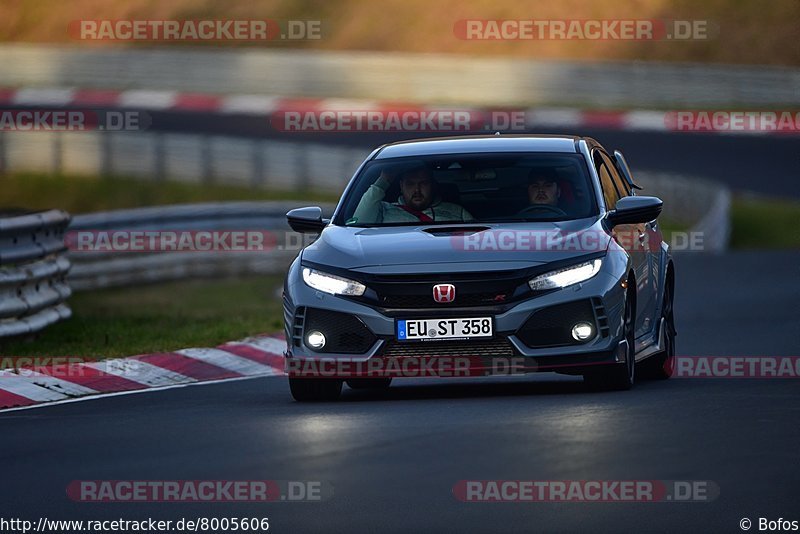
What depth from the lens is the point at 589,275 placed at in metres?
10.5

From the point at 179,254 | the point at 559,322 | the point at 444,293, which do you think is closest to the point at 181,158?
the point at 179,254

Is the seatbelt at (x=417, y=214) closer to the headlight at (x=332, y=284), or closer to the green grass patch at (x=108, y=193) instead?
the headlight at (x=332, y=284)

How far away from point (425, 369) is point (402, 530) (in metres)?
3.56

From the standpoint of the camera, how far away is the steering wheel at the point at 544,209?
444 inches

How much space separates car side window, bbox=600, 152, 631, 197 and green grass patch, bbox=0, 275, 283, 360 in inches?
136

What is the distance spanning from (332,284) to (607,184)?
2281 mm

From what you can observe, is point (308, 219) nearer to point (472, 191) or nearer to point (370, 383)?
point (472, 191)

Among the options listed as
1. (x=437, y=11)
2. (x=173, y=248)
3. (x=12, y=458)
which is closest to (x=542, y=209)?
(x=12, y=458)

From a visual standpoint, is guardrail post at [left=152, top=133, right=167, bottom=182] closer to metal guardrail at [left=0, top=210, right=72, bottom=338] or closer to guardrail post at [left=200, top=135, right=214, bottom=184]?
guardrail post at [left=200, top=135, right=214, bottom=184]

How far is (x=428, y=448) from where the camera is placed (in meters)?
8.55

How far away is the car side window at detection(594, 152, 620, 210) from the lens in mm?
Result: 11727

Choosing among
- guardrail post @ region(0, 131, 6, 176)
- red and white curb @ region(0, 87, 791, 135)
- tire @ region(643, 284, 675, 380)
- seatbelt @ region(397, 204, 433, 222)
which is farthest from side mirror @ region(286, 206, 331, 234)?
red and white curb @ region(0, 87, 791, 135)

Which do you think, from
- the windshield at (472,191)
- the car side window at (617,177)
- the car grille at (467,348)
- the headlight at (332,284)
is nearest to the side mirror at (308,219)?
the windshield at (472,191)

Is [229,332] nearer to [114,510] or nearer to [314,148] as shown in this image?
[114,510]
